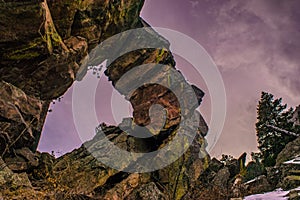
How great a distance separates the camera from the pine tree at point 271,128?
118ft

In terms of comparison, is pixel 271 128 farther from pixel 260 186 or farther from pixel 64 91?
pixel 64 91

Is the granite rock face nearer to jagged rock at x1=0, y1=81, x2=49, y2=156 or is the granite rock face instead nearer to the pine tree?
jagged rock at x1=0, y1=81, x2=49, y2=156

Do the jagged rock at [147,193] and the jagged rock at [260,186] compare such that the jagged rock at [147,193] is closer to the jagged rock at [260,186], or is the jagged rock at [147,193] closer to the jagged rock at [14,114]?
the jagged rock at [260,186]

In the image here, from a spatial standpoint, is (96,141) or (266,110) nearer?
(96,141)

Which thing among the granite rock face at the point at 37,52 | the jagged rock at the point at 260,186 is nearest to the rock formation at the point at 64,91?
the granite rock face at the point at 37,52

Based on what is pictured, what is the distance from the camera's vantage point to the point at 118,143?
28672 millimetres

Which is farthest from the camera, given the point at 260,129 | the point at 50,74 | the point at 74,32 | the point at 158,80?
the point at 260,129

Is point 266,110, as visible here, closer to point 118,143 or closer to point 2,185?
point 118,143

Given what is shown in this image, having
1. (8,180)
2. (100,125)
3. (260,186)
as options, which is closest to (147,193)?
(260,186)

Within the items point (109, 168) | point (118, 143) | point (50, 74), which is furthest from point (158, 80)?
point (50, 74)

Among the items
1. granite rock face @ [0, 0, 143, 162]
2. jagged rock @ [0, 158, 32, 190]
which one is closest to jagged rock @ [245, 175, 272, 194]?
jagged rock @ [0, 158, 32, 190]

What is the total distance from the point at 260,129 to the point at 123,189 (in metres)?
24.2

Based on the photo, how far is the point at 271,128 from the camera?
1348 inches

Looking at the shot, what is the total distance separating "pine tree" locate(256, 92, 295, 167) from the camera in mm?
35906
